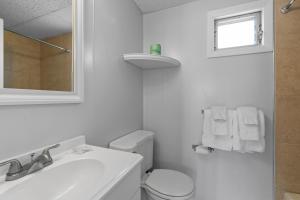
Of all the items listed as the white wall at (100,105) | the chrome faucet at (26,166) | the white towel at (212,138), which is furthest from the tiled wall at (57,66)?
the white towel at (212,138)

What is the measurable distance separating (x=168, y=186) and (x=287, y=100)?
1.19 metres

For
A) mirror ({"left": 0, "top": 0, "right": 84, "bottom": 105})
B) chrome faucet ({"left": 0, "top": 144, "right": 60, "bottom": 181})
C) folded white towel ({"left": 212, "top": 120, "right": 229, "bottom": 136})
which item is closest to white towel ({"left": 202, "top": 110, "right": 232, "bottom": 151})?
folded white towel ({"left": 212, "top": 120, "right": 229, "bottom": 136})

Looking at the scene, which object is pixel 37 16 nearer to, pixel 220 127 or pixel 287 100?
pixel 220 127

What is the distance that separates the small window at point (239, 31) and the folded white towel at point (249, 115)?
67 centimetres

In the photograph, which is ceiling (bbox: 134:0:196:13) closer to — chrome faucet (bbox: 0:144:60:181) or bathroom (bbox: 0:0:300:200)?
bathroom (bbox: 0:0:300:200)

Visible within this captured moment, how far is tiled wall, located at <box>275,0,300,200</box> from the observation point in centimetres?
114

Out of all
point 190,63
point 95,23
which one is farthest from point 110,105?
point 190,63

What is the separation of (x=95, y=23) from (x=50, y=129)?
831 mm

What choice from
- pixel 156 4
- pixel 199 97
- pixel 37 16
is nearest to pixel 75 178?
pixel 37 16

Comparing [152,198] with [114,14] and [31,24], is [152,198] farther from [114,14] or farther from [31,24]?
[114,14]

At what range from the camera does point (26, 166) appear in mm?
673

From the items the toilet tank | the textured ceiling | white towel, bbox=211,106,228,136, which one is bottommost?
the toilet tank

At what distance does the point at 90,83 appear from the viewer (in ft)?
3.61

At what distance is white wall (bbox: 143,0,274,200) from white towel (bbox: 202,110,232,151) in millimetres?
159
